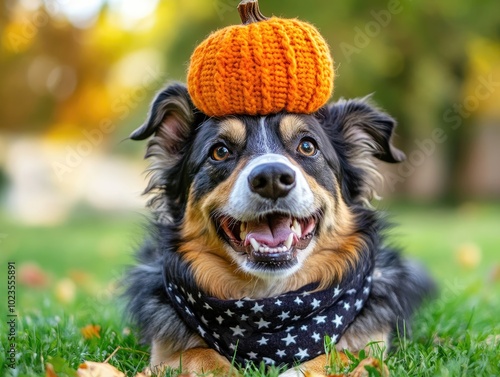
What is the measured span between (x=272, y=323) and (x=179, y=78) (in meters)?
12.6

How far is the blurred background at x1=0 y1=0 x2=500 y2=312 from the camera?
1602cm

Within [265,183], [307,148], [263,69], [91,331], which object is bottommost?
[91,331]

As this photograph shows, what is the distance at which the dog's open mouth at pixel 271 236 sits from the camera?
3.23 metres

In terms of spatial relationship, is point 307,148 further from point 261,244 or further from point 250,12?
point 250,12

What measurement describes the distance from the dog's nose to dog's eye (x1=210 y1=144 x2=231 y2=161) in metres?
0.39

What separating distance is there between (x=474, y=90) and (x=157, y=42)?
9882mm

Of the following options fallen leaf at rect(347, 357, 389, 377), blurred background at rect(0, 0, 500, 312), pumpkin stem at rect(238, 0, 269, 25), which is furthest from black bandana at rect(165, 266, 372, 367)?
blurred background at rect(0, 0, 500, 312)

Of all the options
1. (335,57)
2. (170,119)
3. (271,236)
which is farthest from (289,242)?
(335,57)

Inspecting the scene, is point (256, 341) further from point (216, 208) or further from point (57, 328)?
point (57, 328)

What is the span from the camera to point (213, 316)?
336 cm

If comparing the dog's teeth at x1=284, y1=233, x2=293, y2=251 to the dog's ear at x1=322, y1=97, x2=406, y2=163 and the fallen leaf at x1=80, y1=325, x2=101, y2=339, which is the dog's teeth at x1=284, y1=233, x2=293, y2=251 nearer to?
the dog's ear at x1=322, y1=97, x2=406, y2=163

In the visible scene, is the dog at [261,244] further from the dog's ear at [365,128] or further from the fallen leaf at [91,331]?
the fallen leaf at [91,331]

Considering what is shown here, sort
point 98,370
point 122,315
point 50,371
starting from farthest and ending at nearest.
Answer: point 122,315 < point 98,370 < point 50,371

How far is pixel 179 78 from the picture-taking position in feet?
50.4
